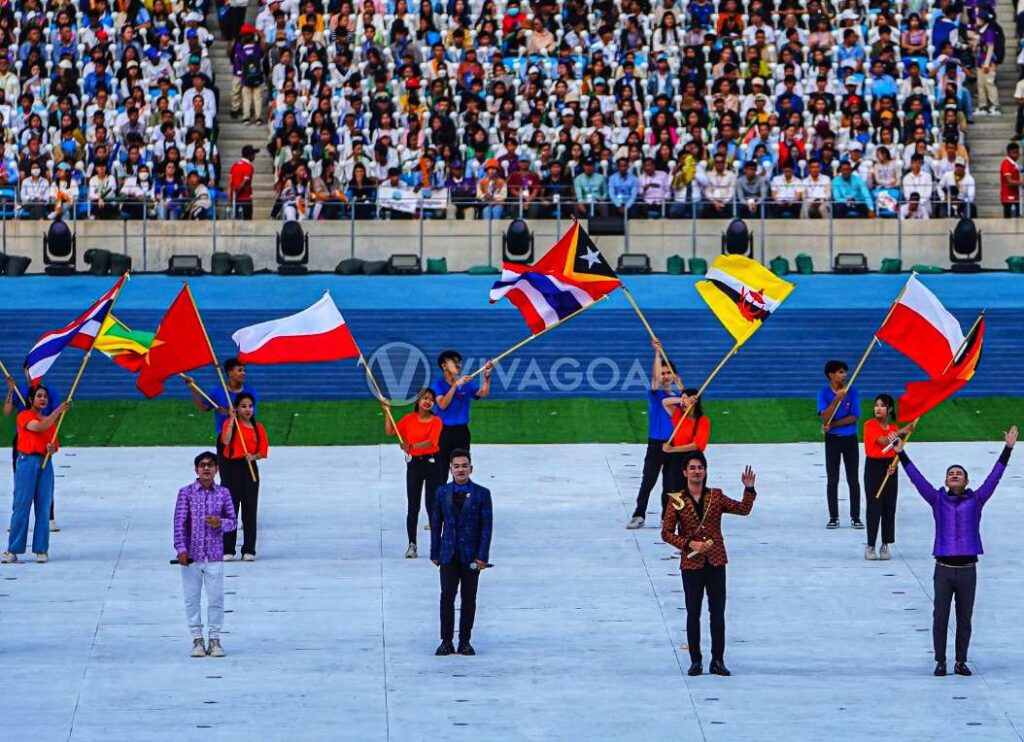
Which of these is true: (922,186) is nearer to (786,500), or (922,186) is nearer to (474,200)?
(474,200)

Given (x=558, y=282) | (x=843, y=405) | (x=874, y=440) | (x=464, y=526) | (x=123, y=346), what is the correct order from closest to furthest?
1. (x=464, y=526)
2. (x=874, y=440)
3. (x=843, y=405)
4. (x=123, y=346)
5. (x=558, y=282)

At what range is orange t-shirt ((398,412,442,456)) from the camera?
19781 millimetres

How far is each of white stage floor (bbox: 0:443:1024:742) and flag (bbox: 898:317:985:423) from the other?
140cm

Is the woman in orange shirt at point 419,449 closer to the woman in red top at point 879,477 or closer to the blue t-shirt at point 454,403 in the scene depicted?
the blue t-shirt at point 454,403

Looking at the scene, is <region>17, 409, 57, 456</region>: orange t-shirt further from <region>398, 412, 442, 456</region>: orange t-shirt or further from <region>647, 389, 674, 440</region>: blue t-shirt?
<region>647, 389, 674, 440</region>: blue t-shirt

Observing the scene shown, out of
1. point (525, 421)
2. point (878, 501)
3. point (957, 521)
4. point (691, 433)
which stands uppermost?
point (957, 521)

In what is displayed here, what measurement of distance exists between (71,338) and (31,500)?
150 cm

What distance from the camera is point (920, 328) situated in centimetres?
1972

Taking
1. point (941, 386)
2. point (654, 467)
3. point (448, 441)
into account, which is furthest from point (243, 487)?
point (941, 386)

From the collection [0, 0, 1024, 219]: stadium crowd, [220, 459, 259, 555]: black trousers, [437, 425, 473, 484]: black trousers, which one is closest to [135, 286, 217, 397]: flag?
[220, 459, 259, 555]: black trousers

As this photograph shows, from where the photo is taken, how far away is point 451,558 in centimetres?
1633

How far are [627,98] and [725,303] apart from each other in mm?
14880

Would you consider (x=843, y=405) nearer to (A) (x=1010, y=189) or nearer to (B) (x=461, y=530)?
(B) (x=461, y=530)

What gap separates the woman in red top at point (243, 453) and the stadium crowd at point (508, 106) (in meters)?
14.5
